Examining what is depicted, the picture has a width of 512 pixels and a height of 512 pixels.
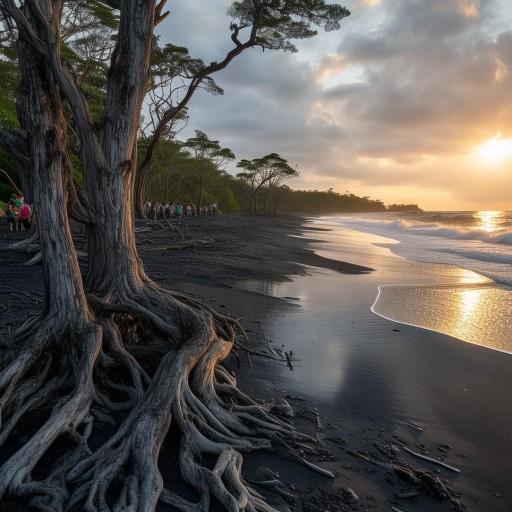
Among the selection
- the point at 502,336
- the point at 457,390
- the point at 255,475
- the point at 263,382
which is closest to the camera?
the point at 255,475

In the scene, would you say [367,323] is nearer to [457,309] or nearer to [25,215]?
[457,309]

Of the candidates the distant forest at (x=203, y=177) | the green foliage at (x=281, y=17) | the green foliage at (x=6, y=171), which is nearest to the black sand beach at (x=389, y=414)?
the green foliage at (x=281, y=17)

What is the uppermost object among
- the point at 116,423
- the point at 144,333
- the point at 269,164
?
the point at 269,164

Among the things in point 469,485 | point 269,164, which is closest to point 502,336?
point 469,485

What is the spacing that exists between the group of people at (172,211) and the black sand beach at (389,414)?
59.1 feet

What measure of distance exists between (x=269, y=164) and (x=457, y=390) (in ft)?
159

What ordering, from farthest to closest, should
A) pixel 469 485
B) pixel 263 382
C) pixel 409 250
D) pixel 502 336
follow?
pixel 409 250 → pixel 502 336 → pixel 263 382 → pixel 469 485

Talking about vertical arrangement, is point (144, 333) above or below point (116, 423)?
above

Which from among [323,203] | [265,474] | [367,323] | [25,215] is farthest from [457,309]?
[323,203]

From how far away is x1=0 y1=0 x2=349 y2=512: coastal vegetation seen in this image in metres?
2.68

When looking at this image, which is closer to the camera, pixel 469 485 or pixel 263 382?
pixel 469 485

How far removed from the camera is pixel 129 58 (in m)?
4.29

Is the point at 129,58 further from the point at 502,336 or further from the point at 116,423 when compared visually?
the point at 502,336

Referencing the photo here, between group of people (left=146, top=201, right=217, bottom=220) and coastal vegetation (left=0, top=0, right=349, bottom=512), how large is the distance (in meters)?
19.8
